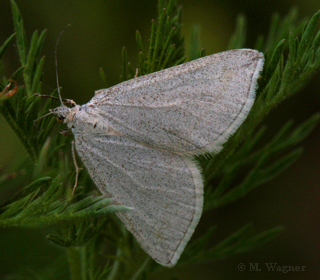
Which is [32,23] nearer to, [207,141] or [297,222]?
[207,141]

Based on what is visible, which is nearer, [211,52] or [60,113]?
[60,113]

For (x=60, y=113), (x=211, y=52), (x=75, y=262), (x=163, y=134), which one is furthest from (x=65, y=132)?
(x=211, y=52)

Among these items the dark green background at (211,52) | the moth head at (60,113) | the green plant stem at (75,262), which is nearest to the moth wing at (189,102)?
the moth head at (60,113)

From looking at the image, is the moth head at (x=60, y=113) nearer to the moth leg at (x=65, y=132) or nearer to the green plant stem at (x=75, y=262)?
the moth leg at (x=65, y=132)

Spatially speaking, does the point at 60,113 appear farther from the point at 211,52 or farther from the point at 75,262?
the point at 211,52

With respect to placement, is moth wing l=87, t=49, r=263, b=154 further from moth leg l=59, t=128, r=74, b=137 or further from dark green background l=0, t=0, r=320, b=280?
dark green background l=0, t=0, r=320, b=280

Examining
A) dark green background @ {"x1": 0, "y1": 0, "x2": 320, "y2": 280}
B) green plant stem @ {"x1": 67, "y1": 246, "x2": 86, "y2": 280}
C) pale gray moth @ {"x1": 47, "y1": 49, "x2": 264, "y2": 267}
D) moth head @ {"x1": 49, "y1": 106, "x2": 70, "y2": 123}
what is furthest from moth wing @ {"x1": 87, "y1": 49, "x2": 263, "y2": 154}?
dark green background @ {"x1": 0, "y1": 0, "x2": 320, "y2": 280}

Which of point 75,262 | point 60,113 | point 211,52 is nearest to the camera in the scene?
point 75,262
